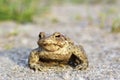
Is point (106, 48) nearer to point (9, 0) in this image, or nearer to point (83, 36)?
point (83, 36)

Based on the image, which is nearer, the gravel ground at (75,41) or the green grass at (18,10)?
the gravel ground at (75,41)

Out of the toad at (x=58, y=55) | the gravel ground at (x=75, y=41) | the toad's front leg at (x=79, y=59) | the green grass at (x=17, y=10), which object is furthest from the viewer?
the green grass at (x=17, y=10)

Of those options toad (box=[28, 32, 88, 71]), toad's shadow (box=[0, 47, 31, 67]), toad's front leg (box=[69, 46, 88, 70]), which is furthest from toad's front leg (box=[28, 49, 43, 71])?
toad's front leg (box=[69, 46, 88, 70])

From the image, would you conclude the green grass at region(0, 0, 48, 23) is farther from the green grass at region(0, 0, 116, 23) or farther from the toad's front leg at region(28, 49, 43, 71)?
the toad's front leg at region(28, 49, 43, 71)

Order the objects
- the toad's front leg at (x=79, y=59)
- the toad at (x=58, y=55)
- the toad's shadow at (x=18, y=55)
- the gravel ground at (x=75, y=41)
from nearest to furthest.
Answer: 1. the gravel ground at (x=75, y=41)
2. the toad at (x=58, y=55)
3. the toad's front leg at (x=79, y=59)
4. the toad's shadow at (x=18, y=55)

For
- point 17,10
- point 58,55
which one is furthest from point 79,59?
point 17,10

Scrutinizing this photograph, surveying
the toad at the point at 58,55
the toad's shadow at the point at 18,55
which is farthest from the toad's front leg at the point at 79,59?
the toad's shadow at the point at 18,55

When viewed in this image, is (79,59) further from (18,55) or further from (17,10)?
(17,10)

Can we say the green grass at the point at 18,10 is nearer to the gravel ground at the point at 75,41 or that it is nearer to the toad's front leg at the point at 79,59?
the gravel ground at the point at 75,41
